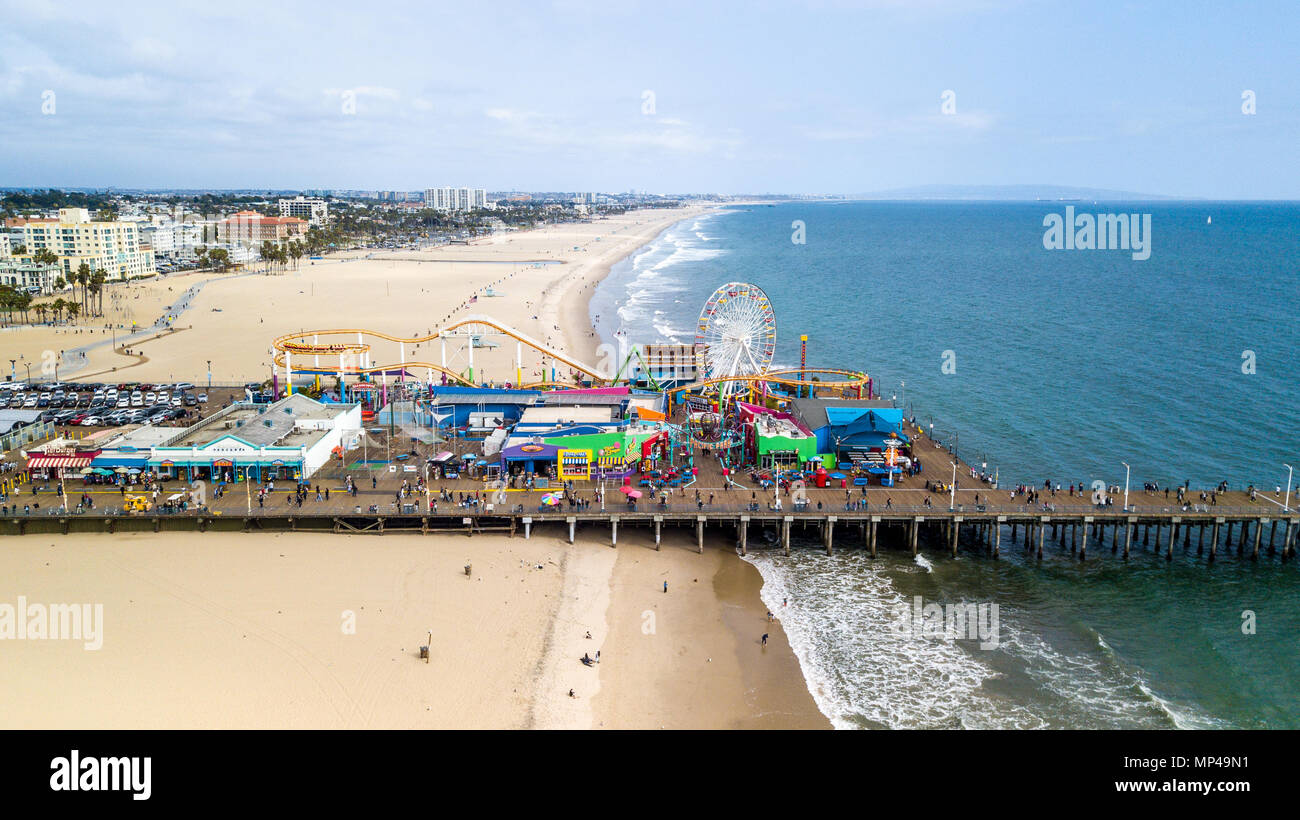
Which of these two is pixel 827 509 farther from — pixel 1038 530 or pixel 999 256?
pixel 999 256

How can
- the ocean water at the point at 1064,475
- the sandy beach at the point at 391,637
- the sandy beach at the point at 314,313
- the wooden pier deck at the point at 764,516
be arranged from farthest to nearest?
the sandy beach at the point at 314,313 → the wooden pier deck at the point at 764,516 → the ocean water at the point at 1064,475 → the sandy beach at the point at 391,637

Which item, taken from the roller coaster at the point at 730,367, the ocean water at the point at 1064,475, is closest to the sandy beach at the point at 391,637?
the ocean water at the point at 1064,475

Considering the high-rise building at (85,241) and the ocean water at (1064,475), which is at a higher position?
the high-rise building at (85,241)

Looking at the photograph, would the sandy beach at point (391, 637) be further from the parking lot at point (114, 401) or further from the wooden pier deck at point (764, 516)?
the parking lot at point (114, 401)

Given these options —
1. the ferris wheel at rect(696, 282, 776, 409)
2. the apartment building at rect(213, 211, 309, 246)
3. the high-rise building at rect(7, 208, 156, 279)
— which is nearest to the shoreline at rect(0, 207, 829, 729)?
the ferris wheel at rect(696, 282, 776, 409)

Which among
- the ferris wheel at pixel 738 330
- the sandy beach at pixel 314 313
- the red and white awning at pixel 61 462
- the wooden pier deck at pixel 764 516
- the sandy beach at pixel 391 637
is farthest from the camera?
the sandy beach at pixel 314 313
